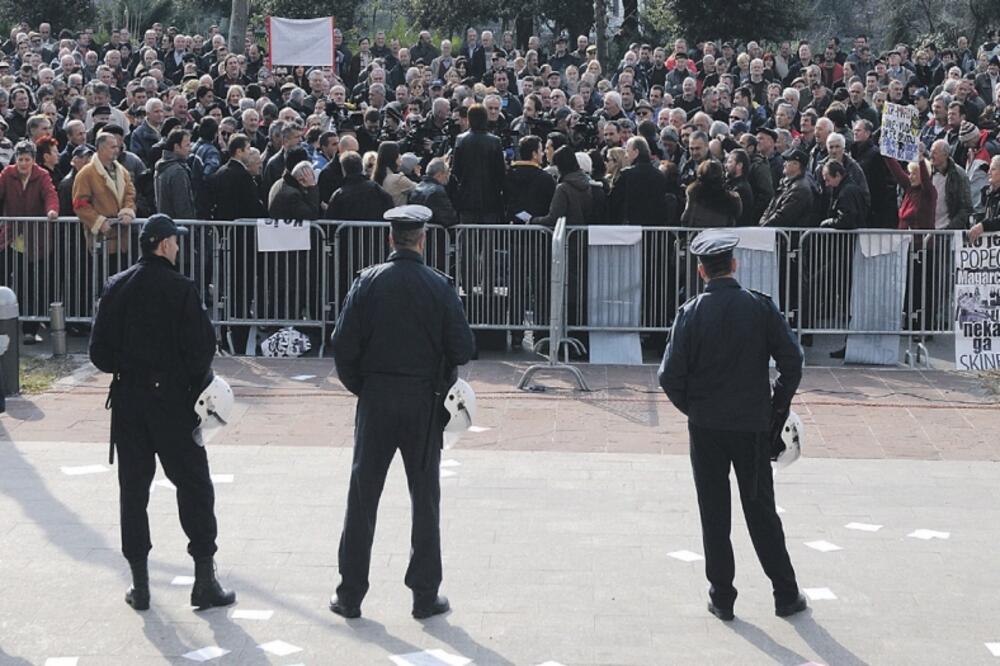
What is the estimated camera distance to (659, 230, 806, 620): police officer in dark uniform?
733cm

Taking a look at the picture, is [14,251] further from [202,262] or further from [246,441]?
[246,441]

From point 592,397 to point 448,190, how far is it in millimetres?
3014

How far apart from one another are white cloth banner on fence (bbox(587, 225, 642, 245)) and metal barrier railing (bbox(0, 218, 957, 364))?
0.10 m

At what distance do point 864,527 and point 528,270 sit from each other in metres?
5.94

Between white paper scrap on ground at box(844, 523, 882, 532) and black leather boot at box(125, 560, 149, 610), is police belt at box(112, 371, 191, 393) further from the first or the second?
white paper scrap on ground at box(844, 523, 882, 532)

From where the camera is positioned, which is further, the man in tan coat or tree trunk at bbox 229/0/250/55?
Result: tree trunk at bbox 229/0/250/55

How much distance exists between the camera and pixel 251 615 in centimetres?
746

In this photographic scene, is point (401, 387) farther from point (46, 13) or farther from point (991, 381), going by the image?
point (46, 13)

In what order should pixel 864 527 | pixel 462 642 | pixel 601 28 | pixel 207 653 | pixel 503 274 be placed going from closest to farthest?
pixel 207 653
pixel 462 642
pixel 864 527
pixel 503 274
pixel 601 28

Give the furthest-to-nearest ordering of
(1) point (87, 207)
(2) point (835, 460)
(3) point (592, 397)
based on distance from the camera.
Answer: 1. (1) point (87, 207)
2. (3) point (592, 397)
3. (2) point (835, 460)

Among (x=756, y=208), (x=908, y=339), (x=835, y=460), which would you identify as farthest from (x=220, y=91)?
(x=835, y=460)

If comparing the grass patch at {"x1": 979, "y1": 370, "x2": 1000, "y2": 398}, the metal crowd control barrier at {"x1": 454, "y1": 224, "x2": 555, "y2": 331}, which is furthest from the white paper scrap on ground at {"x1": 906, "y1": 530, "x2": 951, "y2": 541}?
the metal crowd control barrier at {"x1": 454, "y1": 224, "x2": 555, "y2": 331}

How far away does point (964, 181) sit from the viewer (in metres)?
14.8

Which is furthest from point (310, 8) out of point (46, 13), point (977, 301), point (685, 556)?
point (685, 556)
